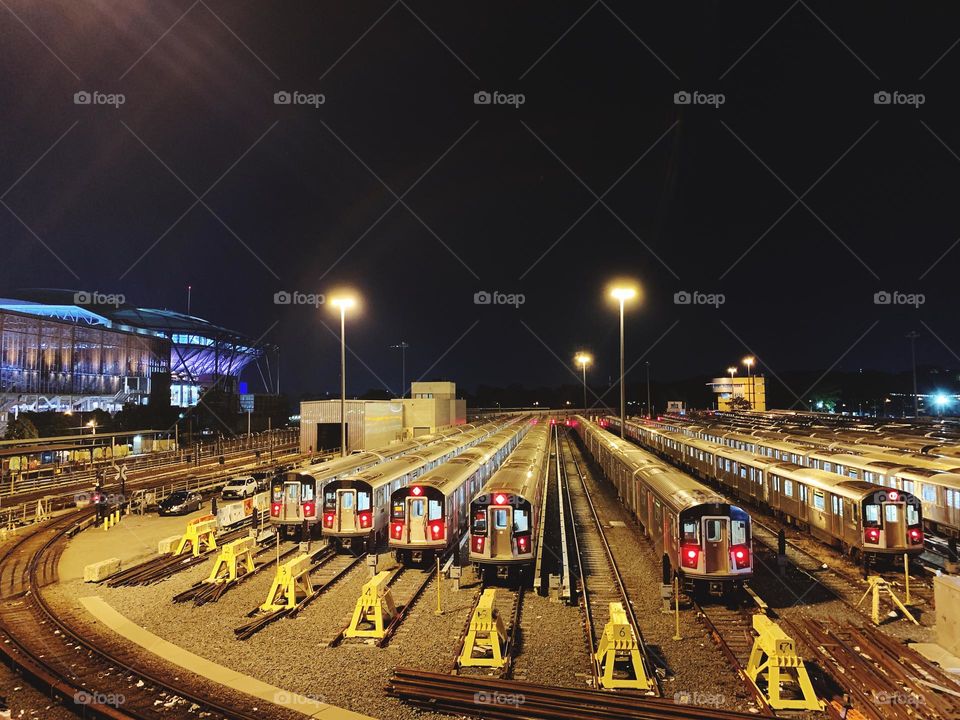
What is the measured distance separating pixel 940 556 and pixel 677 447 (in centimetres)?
2084

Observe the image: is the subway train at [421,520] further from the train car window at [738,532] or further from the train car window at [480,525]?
the train car window at [738,532]

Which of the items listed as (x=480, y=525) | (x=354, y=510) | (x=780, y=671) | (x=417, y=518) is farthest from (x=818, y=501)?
(x=354, y=510)

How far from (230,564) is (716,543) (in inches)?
455

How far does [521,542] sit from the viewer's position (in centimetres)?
1319

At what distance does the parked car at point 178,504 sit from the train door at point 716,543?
20984 millimetres

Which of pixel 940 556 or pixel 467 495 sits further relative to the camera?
pixel 467 495

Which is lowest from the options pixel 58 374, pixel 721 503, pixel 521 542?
pixel 521 542

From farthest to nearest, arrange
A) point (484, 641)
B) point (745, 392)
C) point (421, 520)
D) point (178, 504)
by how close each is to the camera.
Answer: point (745, 392)
point (178, 504)
point (421, 520)
point (484, 641)

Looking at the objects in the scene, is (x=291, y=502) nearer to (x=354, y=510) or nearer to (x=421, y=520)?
(x=354, y=510)

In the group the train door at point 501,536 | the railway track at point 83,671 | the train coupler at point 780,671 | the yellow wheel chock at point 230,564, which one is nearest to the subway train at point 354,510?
the yellow wheel chock at point 230,564

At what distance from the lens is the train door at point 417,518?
1460 cm

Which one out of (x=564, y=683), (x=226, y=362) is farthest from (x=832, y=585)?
(x=226, y=362)

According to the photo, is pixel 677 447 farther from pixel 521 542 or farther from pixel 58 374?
pixel 58 374

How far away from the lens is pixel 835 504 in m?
15.4
